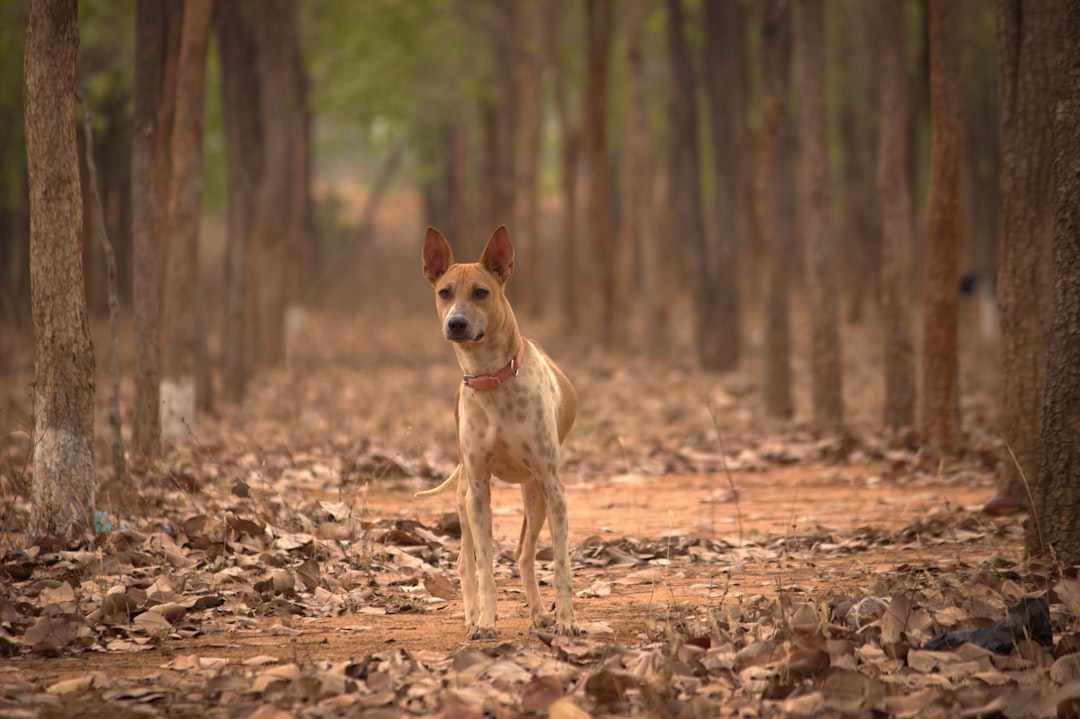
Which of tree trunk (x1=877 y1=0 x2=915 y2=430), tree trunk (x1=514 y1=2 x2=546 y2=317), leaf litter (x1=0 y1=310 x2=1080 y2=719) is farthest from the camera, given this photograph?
tree trunk (x1=514 y1=2 x2=546 y2=317)

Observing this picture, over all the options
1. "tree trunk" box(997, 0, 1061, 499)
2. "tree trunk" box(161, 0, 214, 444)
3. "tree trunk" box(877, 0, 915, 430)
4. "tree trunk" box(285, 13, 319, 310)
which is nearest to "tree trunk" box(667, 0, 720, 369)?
"tree trunk" box(285, 13, 319, 310)

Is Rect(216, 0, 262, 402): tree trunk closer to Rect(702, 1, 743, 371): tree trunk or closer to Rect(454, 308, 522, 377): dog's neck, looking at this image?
→ Rect(702, 1, 743, 371): tree trunk

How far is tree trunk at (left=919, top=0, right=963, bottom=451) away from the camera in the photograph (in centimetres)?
965

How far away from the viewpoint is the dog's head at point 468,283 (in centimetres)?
523

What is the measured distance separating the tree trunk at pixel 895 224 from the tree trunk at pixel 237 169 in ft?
28.0

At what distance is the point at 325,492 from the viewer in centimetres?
913

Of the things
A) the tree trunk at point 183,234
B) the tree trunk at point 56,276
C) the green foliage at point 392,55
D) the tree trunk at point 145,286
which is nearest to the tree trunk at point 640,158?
the green foliage at point 392,55

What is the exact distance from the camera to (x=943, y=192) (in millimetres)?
9695

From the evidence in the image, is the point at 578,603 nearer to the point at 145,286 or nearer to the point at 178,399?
the point at 145,286

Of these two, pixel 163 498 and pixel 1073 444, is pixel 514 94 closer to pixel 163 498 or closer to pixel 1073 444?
pixel 163 498

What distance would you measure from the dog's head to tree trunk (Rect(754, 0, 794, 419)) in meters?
8.17

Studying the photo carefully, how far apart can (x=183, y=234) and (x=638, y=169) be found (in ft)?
33.9

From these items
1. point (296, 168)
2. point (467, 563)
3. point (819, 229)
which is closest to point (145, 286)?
point (467, 563)

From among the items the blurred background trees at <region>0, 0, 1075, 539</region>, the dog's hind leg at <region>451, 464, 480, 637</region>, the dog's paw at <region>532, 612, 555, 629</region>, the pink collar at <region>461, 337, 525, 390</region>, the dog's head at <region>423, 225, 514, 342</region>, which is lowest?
the dog's paw at <region>532, 612, 555, 629</region>
